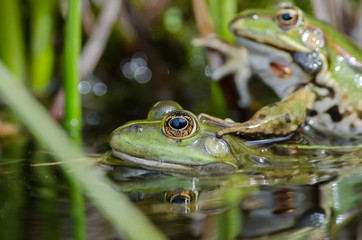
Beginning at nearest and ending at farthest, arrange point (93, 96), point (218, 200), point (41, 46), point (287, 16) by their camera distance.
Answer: point (218, 200), point (287, 16), point (41, 46), point (93, 96)

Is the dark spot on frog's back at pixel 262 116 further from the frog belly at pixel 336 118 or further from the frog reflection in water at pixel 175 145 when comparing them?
the frog belly at pixel 336 118

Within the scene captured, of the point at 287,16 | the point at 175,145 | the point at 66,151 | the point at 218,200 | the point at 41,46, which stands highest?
the point at 41,46

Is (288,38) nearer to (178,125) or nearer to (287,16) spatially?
(287,16)

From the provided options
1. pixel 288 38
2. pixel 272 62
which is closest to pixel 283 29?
pixel 288 38

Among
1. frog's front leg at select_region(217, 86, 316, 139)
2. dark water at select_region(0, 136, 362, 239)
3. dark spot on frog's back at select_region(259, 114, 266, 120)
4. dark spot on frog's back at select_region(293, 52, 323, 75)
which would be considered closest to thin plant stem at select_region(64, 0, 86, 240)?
dark water at select_region(0, 136, 362, 239)

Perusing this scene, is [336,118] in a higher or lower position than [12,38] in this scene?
lower

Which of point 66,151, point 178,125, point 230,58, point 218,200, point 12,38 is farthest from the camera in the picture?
point 12,38
